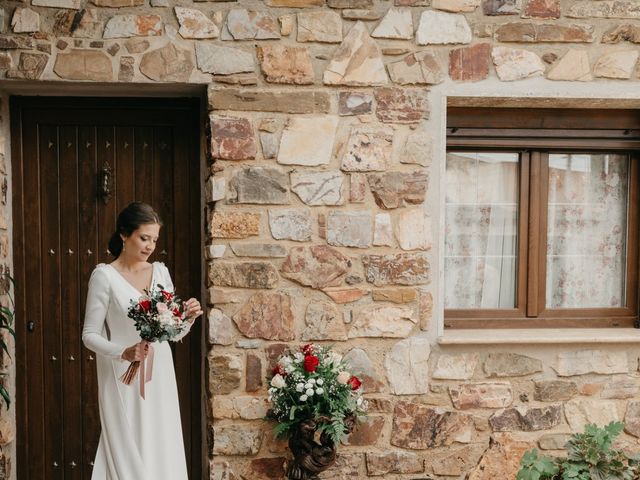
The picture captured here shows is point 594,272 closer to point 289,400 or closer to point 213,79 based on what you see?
point 289,400

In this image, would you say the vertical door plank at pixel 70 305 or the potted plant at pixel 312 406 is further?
the vertical door plank at pixel 70 305

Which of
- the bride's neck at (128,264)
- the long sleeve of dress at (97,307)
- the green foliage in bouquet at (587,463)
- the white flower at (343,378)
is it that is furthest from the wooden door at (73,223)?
the green foliage in bouquet at (587,463)

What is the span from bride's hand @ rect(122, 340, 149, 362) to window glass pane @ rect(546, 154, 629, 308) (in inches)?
97.9

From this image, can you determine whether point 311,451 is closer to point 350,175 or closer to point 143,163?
point 350,175

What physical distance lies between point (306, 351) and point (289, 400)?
26 cm

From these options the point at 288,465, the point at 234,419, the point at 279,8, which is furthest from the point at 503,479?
the point at 279,8

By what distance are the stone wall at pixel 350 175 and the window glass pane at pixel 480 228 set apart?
0.36 metres

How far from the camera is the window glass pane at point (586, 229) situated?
163 inches

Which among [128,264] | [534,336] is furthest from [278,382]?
[534,336]

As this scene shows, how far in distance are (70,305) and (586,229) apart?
10.2 feet

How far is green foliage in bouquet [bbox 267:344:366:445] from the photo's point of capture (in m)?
3.30

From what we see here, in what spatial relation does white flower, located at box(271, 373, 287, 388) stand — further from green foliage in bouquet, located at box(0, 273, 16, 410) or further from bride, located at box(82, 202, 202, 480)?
green foliage in bouquet, located at box(0, 273, 16, 410)

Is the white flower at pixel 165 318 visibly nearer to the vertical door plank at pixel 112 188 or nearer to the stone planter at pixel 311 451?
the stone planter at pixel 311 451

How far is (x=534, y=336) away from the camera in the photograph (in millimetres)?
3848
